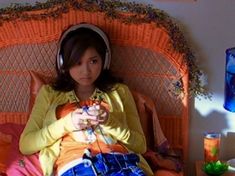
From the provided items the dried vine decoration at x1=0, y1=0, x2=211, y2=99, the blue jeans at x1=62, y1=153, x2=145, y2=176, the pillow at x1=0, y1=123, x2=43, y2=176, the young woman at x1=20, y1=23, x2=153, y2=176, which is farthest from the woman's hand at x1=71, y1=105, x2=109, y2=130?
the dried vine decoration at x1=0, y1=0, x2=211, y2=99

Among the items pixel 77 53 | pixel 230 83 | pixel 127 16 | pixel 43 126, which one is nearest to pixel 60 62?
pixel 77 53

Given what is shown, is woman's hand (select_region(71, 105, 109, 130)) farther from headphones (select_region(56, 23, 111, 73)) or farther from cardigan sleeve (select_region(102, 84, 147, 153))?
headphones (select_region(56, 23, 111, 73))

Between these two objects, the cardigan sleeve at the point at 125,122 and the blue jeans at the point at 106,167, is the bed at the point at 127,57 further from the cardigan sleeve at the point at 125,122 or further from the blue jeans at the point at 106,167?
the blue jeans at the point at 106,167

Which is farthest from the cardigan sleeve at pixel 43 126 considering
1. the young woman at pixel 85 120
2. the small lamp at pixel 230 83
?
the small lamp at pixel 230 83

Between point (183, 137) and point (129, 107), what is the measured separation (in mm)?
358

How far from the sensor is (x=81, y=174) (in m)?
1.63

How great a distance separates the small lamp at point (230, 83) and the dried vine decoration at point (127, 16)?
148mm

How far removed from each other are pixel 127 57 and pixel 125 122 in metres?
0.36

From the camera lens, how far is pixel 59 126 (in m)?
1.69

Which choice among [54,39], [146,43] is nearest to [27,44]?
[54,39]

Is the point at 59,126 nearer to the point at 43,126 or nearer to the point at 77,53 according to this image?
the point at 43,126

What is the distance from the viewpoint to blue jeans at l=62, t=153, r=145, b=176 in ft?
5.37

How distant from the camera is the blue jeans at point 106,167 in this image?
5.37 feet

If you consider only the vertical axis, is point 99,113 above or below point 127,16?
below
